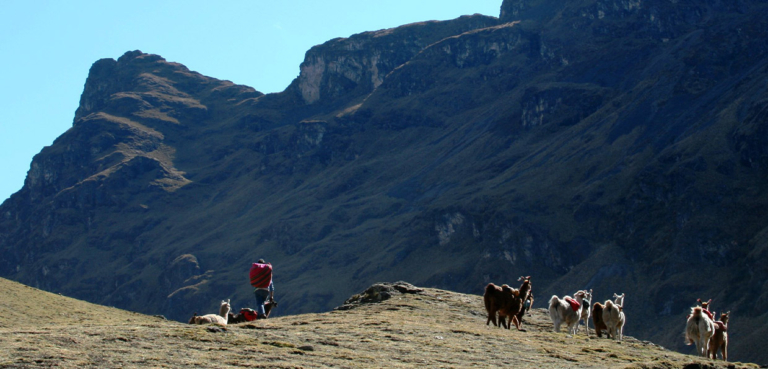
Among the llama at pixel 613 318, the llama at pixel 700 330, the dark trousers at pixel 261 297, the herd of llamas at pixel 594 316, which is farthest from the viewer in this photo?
the llama at pixel 613 318

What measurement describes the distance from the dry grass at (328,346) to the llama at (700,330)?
2052mm

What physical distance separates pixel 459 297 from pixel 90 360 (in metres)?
31.3

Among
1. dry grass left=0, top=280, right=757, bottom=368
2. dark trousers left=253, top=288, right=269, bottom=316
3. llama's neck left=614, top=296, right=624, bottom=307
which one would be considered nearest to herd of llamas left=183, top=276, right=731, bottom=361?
dark trousers left=253, top=288, right=269, bottom=316

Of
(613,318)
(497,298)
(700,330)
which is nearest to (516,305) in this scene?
(497,298)

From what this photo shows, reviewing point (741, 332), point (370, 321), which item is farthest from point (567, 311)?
point (741, 332)

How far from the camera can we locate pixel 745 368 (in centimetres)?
3039

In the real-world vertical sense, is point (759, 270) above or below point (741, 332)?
above

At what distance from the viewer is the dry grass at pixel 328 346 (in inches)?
1065

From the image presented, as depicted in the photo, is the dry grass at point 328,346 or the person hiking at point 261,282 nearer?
the dry grass at point 328,346

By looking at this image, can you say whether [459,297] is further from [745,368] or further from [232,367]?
[232,367]

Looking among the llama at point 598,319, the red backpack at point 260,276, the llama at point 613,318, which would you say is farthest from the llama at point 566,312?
the red backpack at point 260,276

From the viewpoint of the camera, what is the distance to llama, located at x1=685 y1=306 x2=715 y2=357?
38.4 m

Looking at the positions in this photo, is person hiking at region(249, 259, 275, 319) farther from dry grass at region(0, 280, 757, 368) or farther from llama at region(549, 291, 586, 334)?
llama at region(549, 291, 586, 334)

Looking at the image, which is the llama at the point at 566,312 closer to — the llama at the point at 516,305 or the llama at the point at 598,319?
the llama at the point at 598,319
